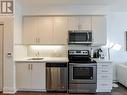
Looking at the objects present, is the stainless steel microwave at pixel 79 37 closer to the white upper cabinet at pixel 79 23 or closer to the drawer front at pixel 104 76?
the white upper cabinet at pixel 79 23

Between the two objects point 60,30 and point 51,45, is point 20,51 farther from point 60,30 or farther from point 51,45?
point 60,30

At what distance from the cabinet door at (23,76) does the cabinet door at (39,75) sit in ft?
0.47

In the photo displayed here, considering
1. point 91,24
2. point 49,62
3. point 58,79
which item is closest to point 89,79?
point 58,79

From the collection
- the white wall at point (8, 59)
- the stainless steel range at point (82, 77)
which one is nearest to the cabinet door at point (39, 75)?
the white wall at point (8, 59)

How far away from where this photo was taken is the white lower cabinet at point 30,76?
5.21 meters

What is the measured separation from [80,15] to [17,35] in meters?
2.01

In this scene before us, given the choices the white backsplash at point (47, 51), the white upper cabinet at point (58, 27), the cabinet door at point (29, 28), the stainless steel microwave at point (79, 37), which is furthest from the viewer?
the white backsplash at point (47, 51)

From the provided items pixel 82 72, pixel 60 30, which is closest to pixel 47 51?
pixel 60 30

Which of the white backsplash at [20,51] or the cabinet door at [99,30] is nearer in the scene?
the white backsplash at [20,51]

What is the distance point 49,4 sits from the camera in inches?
219

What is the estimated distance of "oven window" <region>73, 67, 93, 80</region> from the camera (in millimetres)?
5133

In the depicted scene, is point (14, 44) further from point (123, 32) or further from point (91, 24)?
point (123, 32)

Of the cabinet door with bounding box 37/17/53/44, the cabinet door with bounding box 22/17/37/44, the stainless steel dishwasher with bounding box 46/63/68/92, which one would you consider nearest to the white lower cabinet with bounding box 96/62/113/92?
the stainless steel dishwasher with bounding box 46/63/68/92

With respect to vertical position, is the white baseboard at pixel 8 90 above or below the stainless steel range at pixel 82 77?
below
